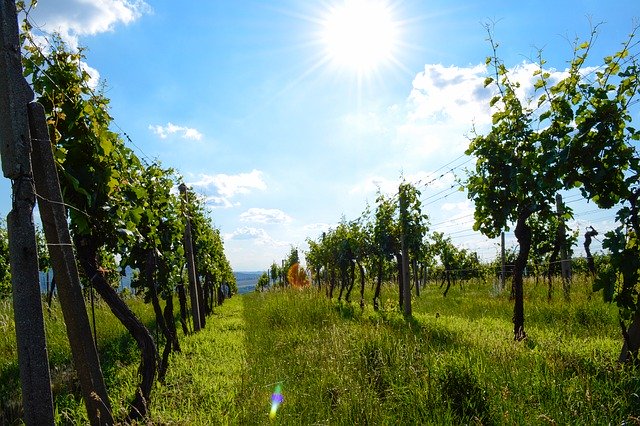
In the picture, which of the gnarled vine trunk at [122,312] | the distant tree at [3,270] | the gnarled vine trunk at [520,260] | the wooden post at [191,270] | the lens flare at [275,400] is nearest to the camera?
the lens flare at [275,400]

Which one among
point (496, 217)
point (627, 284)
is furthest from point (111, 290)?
point (496, 217)

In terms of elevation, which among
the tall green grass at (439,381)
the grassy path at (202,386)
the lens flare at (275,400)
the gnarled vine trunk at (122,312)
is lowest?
the grassy path at (202,386)

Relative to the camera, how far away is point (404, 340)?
6719 millimetres

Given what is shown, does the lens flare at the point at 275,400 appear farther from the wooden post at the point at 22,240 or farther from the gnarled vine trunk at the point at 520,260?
the gnarled vine trunk at the point at 520,260

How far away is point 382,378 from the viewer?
5.15m

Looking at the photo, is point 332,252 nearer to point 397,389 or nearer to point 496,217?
point 496,217

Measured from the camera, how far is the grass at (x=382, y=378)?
3865mm

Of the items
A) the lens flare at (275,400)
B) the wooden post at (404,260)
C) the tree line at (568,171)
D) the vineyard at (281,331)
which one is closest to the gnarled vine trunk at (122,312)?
the vineyard at (281,331)

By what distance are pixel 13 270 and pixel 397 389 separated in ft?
12.3

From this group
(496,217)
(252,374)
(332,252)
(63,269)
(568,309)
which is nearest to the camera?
(63,269)

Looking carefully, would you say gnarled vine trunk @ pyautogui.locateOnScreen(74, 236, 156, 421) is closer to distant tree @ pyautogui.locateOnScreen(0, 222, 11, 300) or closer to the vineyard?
the vineyard

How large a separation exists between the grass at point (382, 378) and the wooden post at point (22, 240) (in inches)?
40.3

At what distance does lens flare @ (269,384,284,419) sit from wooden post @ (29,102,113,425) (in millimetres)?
1597

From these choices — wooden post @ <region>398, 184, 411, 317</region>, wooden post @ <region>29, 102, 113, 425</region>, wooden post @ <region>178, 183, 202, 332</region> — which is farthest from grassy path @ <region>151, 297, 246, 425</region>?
wooden post @ <region>398, 184, 411, 317</region>
